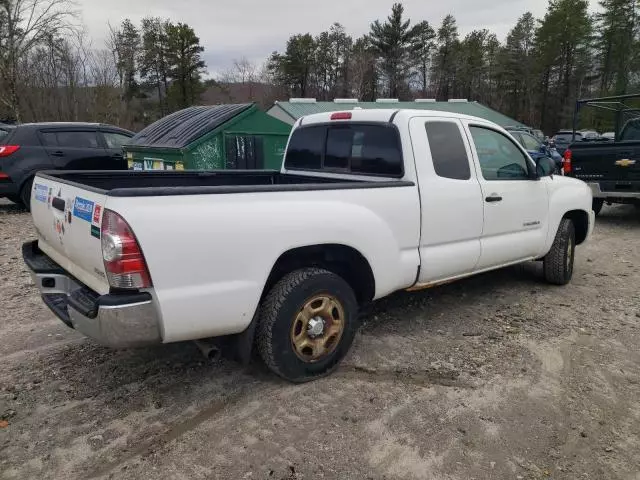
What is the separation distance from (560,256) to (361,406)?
3.39m

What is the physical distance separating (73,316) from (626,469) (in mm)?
3098

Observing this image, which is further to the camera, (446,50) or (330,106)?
(446,50)

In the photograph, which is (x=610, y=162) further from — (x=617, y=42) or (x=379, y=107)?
(x=617, y=42)

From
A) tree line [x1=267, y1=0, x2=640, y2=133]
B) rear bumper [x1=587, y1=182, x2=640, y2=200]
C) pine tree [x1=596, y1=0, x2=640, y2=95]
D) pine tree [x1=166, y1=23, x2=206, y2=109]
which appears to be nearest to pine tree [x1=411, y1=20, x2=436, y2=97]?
tree line [x1=267, y1=0, x2=640, y2=133]

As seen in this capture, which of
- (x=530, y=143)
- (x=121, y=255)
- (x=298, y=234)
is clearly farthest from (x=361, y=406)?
(x=530, y=143)

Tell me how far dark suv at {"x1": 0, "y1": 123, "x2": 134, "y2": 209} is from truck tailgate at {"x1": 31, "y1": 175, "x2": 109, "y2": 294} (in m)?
6.38

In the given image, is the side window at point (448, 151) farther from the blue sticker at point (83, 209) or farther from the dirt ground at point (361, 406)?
the blue sticker at point (83, 209)

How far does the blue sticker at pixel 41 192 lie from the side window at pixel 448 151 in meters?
2.85

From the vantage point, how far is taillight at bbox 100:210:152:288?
2.42 m

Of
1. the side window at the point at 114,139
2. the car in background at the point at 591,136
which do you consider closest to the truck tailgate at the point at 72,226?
the side window at the point at 114,139

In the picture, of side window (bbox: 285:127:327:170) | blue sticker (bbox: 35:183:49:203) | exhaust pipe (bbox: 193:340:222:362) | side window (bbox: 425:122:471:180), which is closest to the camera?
exhaust pipe (bbox: 193:340:222:362)

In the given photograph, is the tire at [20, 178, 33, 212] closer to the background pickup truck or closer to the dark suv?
the dark suv

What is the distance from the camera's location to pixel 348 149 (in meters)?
4.23

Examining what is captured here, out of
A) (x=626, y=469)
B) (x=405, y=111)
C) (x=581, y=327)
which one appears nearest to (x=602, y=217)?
(x=581, y=327)
